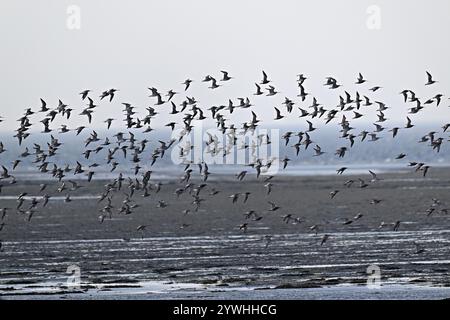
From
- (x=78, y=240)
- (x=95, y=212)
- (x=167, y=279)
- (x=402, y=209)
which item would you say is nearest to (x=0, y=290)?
(x=167, y=279)

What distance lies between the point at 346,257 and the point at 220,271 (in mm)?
6161

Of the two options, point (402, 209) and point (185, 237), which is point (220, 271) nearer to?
point (185, 237)

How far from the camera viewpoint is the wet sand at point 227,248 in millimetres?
44750

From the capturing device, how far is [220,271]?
49.2m

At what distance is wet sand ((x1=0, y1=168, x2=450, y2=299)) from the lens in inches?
1762

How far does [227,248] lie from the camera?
56656mm
